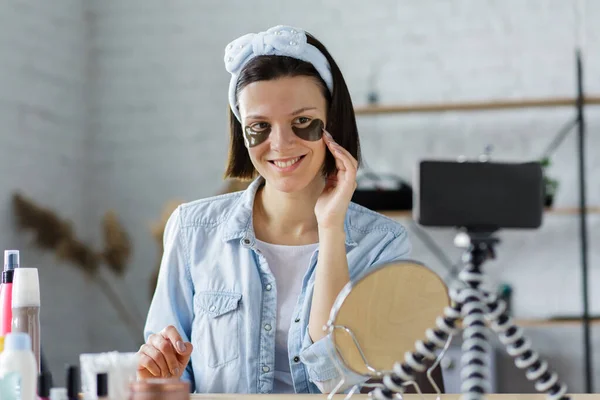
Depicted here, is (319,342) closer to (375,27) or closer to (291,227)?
(291,227)

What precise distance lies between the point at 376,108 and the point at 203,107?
34.3 inches

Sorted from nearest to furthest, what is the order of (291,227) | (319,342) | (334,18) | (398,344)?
(398,344) → (319,342) → (291,227) → (334,18)

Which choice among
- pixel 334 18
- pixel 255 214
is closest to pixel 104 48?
pixel 334 18

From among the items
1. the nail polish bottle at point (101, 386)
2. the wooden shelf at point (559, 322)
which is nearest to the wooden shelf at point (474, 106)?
the wooden shelf at point (559, 322)

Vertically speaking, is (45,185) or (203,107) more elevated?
(203,107)

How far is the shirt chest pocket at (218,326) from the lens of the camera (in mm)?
1604

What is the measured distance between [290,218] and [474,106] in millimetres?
2069

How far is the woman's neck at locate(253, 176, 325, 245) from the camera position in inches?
67.3

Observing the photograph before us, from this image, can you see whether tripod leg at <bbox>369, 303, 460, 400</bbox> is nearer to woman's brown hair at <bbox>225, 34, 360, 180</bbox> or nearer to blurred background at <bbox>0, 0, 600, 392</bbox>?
woman's brown hair at <bbox>225, 34, 360, 180</bbox>

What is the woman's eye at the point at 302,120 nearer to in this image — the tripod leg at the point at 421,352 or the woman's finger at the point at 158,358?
the woman's finger at the point at 158,358

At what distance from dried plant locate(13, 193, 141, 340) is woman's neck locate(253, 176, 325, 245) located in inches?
80.6

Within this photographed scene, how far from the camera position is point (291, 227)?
1721 millimetres

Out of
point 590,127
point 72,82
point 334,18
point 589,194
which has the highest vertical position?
point 334,18

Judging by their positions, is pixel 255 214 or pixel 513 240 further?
pixel 513 240
